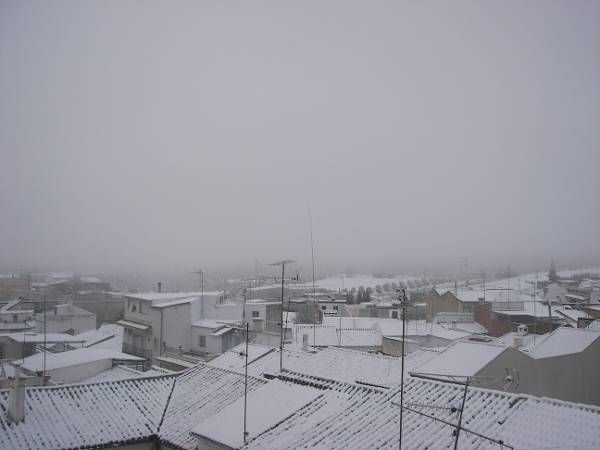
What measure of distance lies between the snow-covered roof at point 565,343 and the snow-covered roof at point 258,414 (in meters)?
5.69

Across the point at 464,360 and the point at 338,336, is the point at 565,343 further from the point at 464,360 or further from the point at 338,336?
the point at 338,336

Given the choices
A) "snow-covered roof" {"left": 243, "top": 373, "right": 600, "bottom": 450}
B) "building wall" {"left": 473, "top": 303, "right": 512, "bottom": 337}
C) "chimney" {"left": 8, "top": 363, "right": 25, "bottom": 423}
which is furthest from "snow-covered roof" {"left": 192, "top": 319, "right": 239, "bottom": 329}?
"building wall" {"left": 473, "top": 303, "right": 512, "bottom": 337}

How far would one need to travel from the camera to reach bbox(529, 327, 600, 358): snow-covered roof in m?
11.3

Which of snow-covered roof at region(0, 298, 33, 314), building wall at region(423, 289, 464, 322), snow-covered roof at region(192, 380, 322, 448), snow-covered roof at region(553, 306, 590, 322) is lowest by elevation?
building wall at region(423, 289, 464, 322)

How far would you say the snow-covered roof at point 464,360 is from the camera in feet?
30.6

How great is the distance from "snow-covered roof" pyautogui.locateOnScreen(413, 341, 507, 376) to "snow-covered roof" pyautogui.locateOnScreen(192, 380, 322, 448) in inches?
101

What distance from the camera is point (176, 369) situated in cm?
1638

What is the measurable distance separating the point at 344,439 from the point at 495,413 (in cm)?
246

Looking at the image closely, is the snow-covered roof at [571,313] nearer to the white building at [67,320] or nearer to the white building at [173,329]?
the white building at [173,329]

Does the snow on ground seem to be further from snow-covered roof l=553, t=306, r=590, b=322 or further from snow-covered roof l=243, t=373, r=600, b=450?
snow-covered roof l=243, t=373, r=600, b=450

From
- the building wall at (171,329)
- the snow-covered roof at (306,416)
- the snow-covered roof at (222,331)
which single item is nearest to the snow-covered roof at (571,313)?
the snow-covered roof at (306,416)

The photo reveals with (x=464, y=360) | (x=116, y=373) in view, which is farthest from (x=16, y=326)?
(x=464, y=360)

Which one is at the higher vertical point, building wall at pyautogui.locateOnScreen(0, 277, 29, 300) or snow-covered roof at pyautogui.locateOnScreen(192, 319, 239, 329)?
building wall at pyautogui.locateOnScreen(0, 277, 29, 300)

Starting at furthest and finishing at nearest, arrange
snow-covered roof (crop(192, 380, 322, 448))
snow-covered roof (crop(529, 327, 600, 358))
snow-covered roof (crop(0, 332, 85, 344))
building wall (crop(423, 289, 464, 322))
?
building wall (crop(423, 289, 464, 322))
snow-covered roof (crop(0, 332, 85, 344))
snow-covered roof (crop(529, 327, 600, 358))
snow-covered roof (crop(192, 380, 322, 448))
